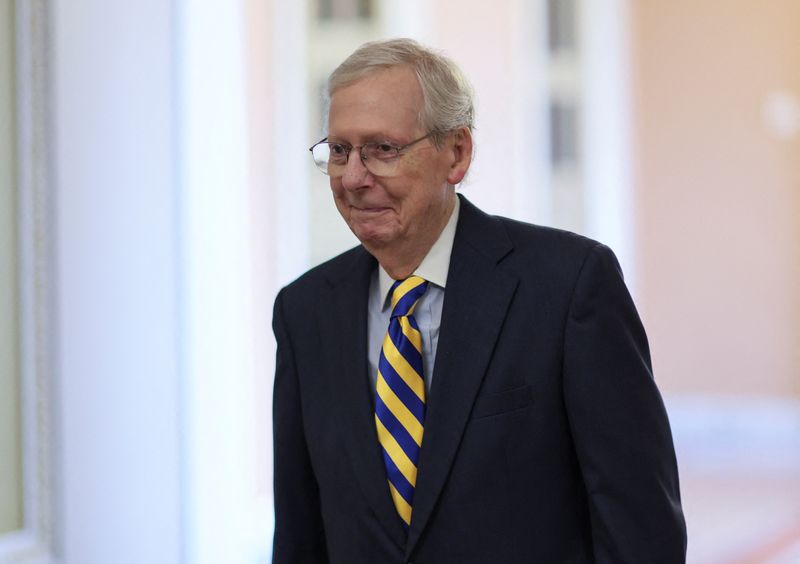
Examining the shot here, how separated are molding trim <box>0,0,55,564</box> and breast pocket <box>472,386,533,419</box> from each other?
59cm

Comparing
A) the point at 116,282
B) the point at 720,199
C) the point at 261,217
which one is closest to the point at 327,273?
the point at 116,282

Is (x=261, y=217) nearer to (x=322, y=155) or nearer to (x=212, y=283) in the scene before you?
(x=212, y=283)

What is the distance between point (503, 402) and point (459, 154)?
0.34 metres

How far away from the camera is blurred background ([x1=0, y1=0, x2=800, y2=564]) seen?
1607mm

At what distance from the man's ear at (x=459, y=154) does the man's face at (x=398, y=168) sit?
0.10 feet

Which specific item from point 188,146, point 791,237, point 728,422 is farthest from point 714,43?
point 188,146

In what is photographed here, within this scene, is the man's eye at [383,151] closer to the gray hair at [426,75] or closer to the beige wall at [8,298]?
the gray hair at [426,75]

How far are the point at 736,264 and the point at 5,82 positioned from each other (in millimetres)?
7806

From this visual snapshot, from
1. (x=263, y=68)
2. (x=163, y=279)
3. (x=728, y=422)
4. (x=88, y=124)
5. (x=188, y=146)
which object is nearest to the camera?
(x=88, y=124)

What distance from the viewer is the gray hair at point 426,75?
153 centimetres

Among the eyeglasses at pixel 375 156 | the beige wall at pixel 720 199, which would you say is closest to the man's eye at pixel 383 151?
the eyeglasses at pixel 375 156

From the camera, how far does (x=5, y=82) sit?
62.0 inches

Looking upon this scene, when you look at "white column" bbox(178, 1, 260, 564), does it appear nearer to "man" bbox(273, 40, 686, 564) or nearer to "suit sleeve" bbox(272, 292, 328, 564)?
"suit sleeve" bbox(272, 292, 328, 564)

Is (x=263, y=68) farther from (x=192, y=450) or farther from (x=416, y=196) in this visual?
(x=416, y=196)
